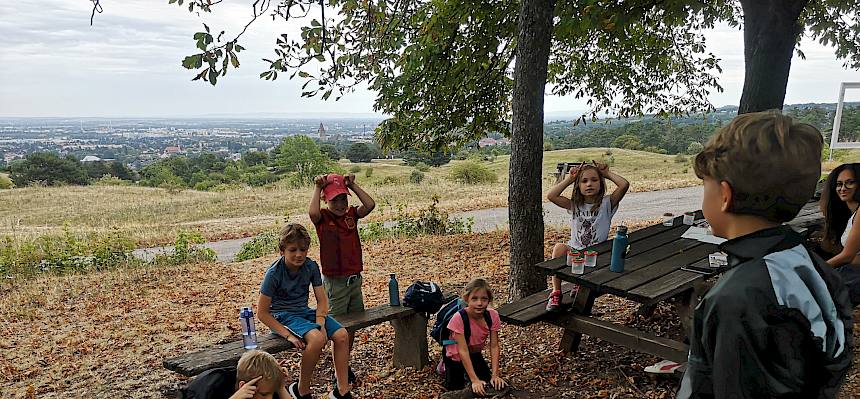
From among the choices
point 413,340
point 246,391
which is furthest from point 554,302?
point 246,391

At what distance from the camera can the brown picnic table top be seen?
3805mm

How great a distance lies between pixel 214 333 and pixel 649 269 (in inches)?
195

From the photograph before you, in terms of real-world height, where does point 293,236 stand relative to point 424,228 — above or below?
above

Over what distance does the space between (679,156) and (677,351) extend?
121 ft

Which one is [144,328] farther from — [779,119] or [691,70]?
[691,70]

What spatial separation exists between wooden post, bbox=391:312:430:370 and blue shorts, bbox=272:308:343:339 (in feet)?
2.38

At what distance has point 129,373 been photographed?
558cm

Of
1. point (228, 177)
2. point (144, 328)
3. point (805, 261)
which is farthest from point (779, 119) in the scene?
point (228, 177)

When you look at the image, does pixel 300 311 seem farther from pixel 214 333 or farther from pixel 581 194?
pixel 214 333

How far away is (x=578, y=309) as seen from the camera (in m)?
4.63

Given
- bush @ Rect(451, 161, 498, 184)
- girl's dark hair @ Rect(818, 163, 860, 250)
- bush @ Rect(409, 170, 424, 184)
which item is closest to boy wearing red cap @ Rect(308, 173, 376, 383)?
girl's dark hair @ Rect(818, 163, 860, 250)

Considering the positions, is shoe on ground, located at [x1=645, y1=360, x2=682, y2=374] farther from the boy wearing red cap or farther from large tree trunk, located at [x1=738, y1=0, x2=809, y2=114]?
large tree trunk, located at [x1=738, y1=0, x2=809, y2=114]

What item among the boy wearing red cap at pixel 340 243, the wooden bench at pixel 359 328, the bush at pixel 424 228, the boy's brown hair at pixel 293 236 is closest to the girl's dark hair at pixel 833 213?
the wooden bench at pixel 359 328

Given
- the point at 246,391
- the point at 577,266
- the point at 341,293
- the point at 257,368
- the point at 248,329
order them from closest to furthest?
the point at 246,391
the point at 257,368
the point at 248,329
the point at 577,266
the point at 341,293
